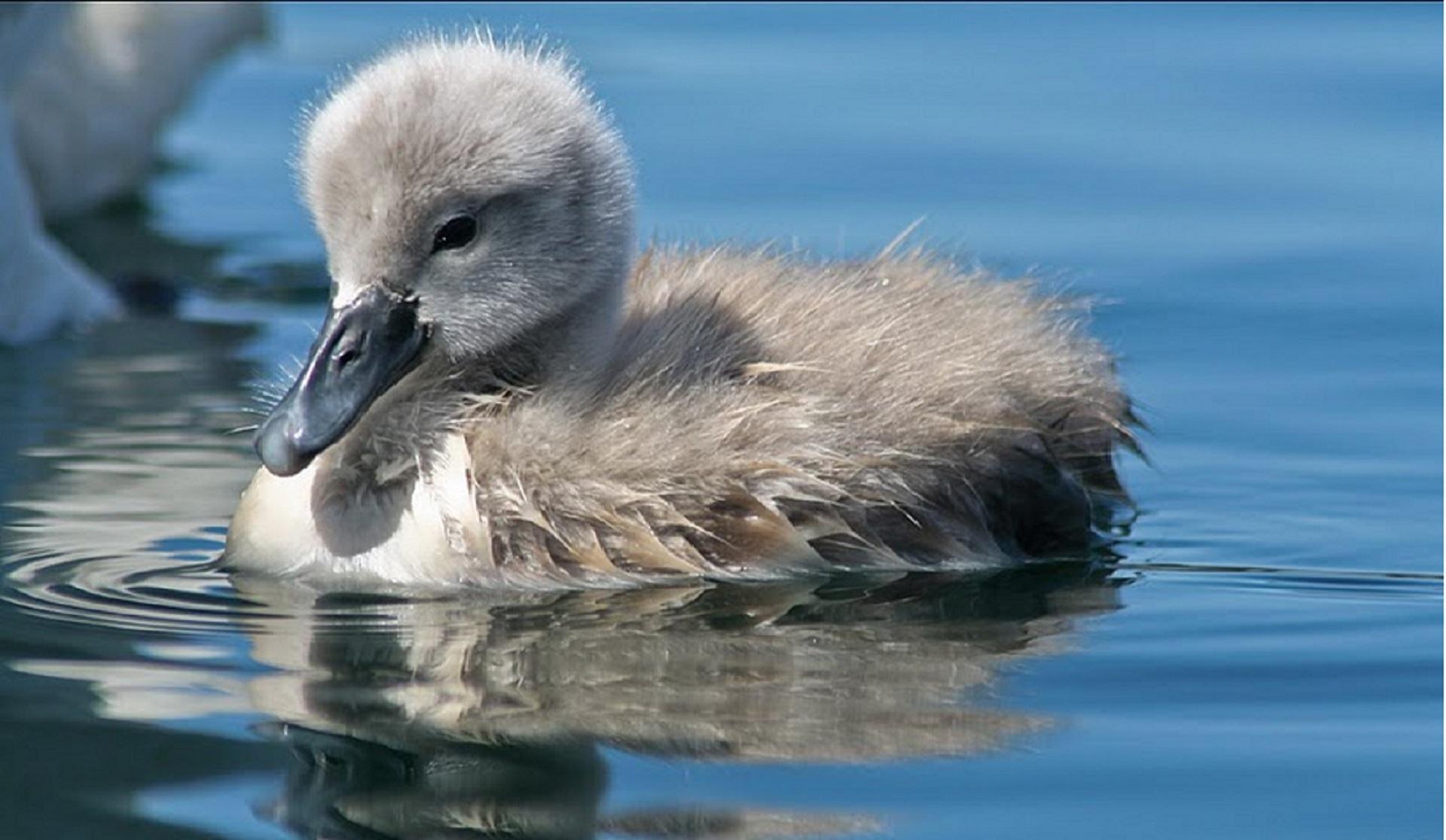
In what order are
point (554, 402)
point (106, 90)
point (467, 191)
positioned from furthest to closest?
point (106, 90) < point (554, 402) < point (467, 191)

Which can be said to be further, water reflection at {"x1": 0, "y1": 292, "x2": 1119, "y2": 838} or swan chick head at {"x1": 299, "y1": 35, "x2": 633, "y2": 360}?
swan chick head at {"x1": 299, "y1": 35, "x2": 633, "y2": 360}

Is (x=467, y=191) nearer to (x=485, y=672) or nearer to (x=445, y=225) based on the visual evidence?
(x=445, y=225)

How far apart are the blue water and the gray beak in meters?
0.26

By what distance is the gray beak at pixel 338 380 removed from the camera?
4.81 meters

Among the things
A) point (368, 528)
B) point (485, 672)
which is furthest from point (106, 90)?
point (485, 672)

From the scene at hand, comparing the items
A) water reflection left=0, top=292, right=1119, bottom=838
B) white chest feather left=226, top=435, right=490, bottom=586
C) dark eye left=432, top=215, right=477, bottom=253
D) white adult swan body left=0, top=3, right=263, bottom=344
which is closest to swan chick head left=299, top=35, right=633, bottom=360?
dark eye left=432, top=215, right=477, bottom=253

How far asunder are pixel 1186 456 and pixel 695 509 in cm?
142

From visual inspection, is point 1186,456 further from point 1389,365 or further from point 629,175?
point 629,175

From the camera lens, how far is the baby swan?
15.8ft

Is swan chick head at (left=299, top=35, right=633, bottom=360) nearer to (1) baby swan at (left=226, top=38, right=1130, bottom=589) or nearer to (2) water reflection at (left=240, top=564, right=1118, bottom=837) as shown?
(1) baby swan at (left=226, top=38, right=1130, bottom=589)

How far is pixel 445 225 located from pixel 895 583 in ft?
2.99

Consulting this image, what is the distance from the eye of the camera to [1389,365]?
21.1 ft

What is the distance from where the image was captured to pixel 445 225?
15.9 feet

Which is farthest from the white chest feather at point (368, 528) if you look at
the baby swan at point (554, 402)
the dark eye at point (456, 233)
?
the dark eye at point (456, 233)
